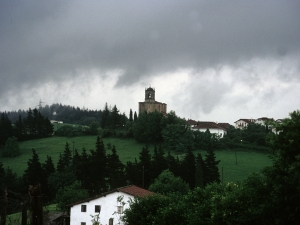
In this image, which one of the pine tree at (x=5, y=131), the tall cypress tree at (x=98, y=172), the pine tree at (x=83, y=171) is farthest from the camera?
the pine tree at (x=5, y=131)

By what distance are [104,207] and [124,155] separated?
51.7 m

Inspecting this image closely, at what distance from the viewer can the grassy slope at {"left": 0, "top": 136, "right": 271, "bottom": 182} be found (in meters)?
78.8

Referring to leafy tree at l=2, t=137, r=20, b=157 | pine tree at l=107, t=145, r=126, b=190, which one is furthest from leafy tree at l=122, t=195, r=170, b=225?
leafy tree at l=2, t=137, r=20, b=157

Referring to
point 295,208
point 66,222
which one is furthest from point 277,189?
point 66,222

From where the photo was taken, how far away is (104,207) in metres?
43.7

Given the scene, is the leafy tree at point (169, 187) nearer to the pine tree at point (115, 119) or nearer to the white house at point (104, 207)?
the white house at point (104, 207)

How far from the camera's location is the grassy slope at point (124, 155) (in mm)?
78812

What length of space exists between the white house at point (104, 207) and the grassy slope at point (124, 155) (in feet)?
108

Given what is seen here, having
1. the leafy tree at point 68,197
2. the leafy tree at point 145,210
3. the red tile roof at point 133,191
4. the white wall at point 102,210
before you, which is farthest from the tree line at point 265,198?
the leafy tree at point 68,197

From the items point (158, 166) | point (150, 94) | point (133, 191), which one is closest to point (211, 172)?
point (158, 166)

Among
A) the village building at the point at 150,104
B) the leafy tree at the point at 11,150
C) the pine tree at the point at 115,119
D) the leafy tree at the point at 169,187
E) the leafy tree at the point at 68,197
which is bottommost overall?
the leafy tree at the point at 68,197

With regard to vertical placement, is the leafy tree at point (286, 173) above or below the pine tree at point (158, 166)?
above

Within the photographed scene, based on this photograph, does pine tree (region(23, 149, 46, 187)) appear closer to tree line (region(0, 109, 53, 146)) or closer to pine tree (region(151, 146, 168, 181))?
pine tree (region(151, 146, 168, 181))

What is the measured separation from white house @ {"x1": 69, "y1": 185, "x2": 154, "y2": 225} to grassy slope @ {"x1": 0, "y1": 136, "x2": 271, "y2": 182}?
32830 millimetres
